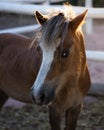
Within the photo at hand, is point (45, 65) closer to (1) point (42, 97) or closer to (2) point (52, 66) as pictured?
(2) point (52, 66)

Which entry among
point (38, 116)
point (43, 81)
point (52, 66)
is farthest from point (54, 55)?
point (38, 116)

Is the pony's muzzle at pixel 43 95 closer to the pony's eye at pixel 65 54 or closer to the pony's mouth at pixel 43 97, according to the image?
the pony's mouth at pixel 43 97

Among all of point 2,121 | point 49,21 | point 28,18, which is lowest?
point 28,18

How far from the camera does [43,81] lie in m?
3.27

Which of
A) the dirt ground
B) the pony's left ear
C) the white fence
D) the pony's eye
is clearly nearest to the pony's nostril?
the pony's eye

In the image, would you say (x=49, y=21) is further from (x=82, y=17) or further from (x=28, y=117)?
(x=28, y=117)

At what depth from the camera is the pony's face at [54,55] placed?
327cm

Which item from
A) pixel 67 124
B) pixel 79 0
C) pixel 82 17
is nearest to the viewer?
pixel 82 17

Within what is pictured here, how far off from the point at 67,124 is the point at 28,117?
1.04 meters

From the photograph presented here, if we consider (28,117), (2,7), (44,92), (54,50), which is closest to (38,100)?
(44,92)

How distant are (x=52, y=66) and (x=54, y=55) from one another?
0.28 ft

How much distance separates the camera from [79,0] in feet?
35.3

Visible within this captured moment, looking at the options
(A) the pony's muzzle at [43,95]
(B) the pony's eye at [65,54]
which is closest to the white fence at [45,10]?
(B) the pony's eye at [65,54]

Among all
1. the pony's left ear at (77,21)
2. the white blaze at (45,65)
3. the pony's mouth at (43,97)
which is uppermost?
the pony's left ear at (77,21)
